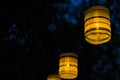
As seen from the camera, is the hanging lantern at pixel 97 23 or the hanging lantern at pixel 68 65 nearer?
the hanging lantern at pixel 97 23

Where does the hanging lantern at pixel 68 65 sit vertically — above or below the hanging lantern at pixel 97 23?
below

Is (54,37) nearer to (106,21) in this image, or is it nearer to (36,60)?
(36,60)

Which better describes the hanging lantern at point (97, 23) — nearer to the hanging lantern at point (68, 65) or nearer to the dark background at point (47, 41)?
the hanging lantern at point (68, 65)

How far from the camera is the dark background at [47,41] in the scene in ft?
28.9

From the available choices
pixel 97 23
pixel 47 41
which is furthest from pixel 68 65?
pixel 47 41

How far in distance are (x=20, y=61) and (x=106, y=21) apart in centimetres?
592

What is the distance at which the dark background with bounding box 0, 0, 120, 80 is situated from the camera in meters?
8.82

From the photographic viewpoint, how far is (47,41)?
10273 mm

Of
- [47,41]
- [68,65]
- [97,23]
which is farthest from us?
[47,41]

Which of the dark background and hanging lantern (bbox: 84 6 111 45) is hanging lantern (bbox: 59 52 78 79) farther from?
the dark background

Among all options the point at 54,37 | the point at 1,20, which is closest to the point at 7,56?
the point at 1,20

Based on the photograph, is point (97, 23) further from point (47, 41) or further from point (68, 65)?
point (47, 41)

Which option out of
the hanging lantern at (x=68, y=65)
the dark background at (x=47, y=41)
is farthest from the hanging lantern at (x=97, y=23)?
the dark background at (x=47, y=41)

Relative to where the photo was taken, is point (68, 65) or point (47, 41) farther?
point (47, 41)
